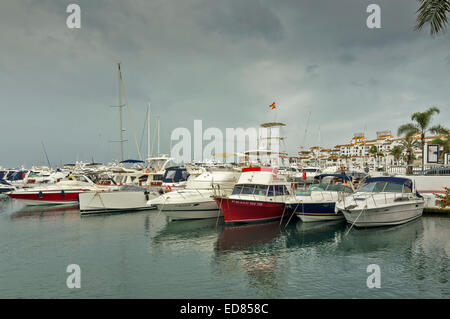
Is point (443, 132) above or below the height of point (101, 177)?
above

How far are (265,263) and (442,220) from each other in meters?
15.8

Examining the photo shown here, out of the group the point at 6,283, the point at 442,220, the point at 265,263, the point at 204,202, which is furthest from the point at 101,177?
the point at 442,220

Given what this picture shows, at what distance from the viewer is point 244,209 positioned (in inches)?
733

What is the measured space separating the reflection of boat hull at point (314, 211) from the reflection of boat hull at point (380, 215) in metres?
1.92

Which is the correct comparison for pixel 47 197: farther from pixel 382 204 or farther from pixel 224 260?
pixel 382 204

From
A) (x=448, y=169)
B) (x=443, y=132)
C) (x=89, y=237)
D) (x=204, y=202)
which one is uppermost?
(x=443, y=132)

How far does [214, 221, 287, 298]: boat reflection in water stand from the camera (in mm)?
10188

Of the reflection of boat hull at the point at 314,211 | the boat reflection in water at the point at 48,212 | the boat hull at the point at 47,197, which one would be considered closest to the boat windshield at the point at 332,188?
the reflection of boat hull at the point at 314,211

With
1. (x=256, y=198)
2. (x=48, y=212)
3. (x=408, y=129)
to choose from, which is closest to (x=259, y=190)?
(x=256, y=198)

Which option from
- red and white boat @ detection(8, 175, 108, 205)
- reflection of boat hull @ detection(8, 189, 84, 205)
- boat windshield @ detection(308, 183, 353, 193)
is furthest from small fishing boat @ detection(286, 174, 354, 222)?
reflection of boat hull @ detection(8, 189, 84, 205)

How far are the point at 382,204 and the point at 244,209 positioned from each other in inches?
338

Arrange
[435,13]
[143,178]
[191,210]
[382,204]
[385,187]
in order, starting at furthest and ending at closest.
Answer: [143,178] < [191,210] < [385,187] < [382,204] < [435,13]

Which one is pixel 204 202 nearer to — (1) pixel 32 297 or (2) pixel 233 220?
(2) pixel 233 220

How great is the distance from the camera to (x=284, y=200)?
1972 cm
